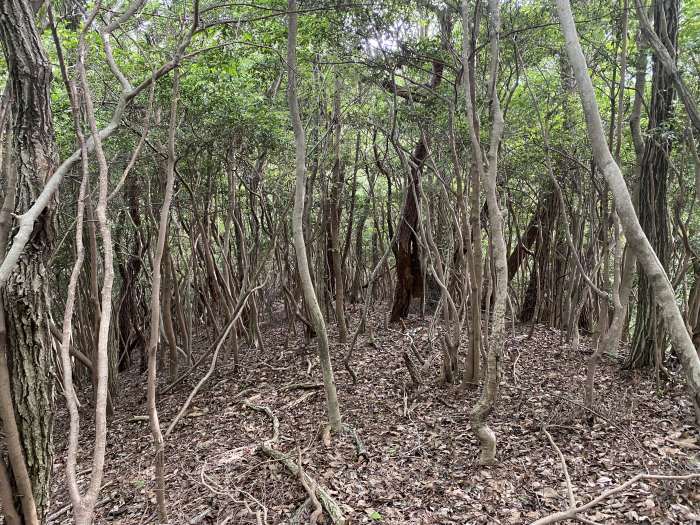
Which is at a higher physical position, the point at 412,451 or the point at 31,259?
the point at 31,259

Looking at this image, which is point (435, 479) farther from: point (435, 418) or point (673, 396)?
point (673, 396)

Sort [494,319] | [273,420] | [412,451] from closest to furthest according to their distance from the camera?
[494,319] → [412,451] → [273,420]

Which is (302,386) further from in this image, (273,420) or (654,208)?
(654,208)

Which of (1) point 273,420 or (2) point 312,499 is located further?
(1) point 273,420

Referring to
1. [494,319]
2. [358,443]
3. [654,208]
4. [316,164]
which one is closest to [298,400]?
[358,443]

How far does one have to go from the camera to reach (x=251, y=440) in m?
5.39

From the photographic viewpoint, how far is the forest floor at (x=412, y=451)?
386 centimetres

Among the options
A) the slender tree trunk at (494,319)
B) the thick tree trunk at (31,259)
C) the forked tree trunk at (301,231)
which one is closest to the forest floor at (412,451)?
the slender tree trunk at (494,319)

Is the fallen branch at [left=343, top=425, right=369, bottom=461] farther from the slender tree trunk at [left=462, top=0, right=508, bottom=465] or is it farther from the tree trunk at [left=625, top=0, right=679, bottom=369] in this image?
the tree trunk at [left=625, top=0, right=679, bottom=369]

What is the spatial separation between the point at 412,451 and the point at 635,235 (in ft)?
10.2

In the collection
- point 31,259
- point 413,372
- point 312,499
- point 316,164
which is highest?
point 316,164

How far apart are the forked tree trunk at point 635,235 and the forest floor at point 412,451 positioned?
138cm

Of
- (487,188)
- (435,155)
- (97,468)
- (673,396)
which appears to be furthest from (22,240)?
(435,155)

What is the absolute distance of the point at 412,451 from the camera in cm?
481
